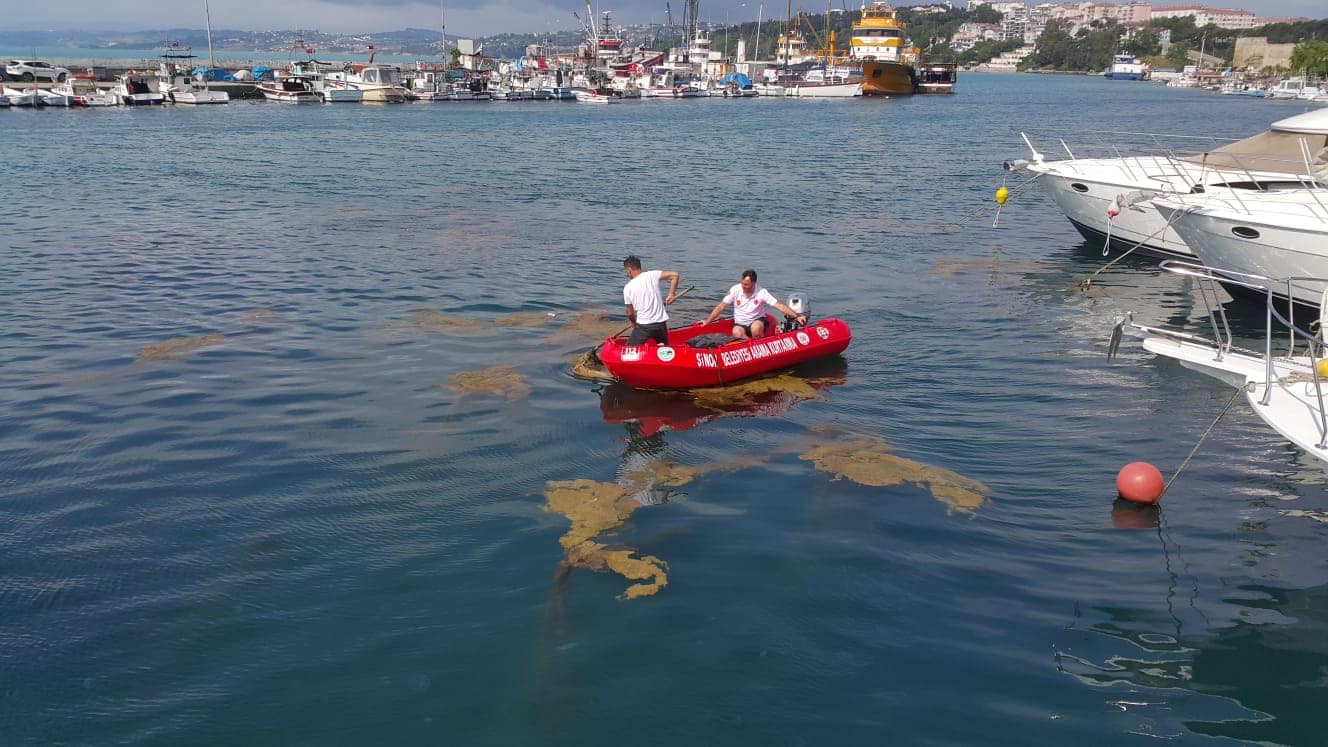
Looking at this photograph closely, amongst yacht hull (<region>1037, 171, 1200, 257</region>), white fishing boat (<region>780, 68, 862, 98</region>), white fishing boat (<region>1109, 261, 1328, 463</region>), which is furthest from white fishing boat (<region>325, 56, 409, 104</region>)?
white fishing boat (<region>1109, 261, 1328, 463</region>)

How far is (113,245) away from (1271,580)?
92.9 feet

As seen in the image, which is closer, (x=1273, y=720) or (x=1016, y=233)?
(x=1273, y=720)

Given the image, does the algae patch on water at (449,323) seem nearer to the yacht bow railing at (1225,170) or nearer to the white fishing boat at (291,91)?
the yacht bow railing at (1225,170)

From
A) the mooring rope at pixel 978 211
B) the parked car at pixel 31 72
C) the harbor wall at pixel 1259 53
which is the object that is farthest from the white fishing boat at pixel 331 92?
the harbor wall at pixel 1259 53

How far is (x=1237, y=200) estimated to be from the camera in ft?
58.7

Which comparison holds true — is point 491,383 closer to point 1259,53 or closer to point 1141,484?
point 1141,484

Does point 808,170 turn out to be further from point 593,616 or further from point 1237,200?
point 593,616

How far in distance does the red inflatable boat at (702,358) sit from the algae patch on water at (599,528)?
3.14 m

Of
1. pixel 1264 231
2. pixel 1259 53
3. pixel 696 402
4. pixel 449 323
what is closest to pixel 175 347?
pixel 449 323

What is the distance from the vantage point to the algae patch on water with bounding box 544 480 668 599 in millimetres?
9195

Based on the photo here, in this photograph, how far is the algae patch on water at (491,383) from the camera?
14445 millimetres

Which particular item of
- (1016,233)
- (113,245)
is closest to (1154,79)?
(1016,233)

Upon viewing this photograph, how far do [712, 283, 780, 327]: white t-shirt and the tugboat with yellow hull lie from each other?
342 feet

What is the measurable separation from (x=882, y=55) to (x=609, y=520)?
12565cm
